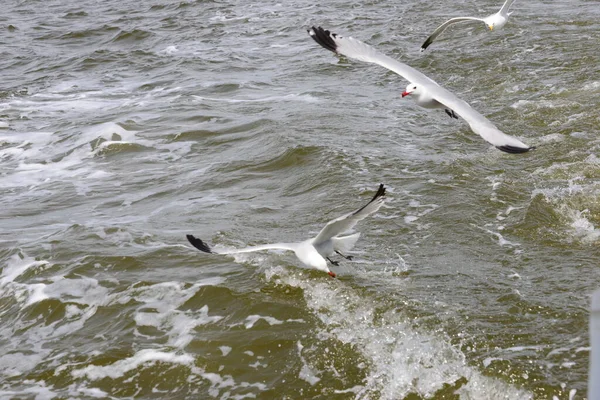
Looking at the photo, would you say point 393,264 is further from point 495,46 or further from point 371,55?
point 495,46

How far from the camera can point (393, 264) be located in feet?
23.7

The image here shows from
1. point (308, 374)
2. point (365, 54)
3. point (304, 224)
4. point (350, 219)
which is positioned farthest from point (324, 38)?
point (308, 374)

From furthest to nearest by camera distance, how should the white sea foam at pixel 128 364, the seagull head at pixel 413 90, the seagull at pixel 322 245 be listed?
1. the seagull head at pixel 413 90
2. the seagull at pixel 322 245
3. the white sea foam at pixel 128 364

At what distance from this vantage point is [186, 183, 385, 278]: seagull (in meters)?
6.10

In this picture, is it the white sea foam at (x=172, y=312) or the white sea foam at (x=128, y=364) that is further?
the white sea foam at (x=172, y=312)

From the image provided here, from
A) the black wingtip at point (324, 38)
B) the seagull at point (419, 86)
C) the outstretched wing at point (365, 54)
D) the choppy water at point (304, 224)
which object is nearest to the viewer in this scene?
the choppy water at point (304, 224)

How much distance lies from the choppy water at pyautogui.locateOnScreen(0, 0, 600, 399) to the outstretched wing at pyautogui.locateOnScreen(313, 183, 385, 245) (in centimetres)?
57

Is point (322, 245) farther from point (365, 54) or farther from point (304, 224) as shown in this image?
point (365, 54)

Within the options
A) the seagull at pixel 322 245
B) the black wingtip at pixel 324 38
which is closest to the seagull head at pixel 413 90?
the black wingtip at pixel 324 38

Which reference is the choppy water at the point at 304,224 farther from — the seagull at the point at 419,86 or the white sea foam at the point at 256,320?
the seagull at the point at 419,86

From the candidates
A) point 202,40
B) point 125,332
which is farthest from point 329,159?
point 202,40

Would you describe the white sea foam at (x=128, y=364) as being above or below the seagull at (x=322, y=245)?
below

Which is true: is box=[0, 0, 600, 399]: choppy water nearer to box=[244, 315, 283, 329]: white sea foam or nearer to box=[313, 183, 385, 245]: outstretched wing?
box=[244, 315, 283, 329]: white sea foam

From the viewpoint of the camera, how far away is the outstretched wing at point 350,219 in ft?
19.3
